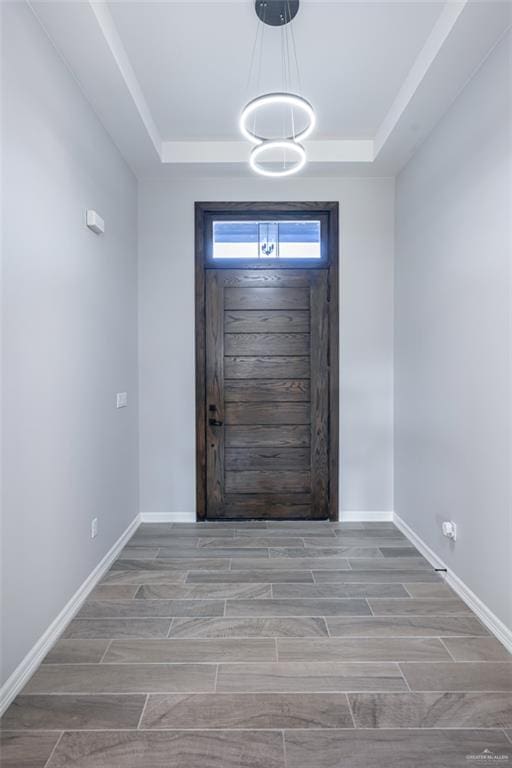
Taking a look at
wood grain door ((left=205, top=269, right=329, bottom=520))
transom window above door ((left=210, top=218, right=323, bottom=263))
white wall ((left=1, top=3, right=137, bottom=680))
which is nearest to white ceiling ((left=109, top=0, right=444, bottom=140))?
white wall ((left=1, top=3, right=137, bottom=680))

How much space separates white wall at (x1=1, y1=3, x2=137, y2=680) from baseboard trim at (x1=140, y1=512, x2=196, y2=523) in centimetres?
64

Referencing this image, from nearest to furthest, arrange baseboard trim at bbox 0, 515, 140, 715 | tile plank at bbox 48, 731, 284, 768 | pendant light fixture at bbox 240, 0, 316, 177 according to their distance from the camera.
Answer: tile plank at bbox 48, 731, 284, 768, baseboard trim at bbox 0, 515, 140, 715, pendant light fixture at bbox 240, 0, 316, 177

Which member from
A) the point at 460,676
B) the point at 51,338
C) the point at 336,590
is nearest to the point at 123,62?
the point at 51,338

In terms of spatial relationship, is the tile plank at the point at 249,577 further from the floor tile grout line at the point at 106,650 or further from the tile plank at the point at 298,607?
the floor tile grout line at the point at 106,650

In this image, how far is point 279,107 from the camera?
300 cm

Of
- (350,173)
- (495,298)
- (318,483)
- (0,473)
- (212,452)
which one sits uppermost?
(350,173)

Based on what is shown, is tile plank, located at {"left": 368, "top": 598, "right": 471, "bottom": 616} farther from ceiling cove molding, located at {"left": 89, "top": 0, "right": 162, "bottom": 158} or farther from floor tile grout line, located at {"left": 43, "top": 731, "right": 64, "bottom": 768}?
ceiling cove molding, located at {"left": 89, "top": 0, "right": 162, "bottom": 158}

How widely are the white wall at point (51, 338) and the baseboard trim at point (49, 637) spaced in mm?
40

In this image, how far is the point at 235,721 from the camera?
1663 mm

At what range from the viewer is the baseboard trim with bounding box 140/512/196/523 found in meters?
3.82

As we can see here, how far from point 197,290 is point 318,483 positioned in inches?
77.3

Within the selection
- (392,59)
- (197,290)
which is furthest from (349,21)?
(197,290)

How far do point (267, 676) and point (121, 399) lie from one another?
208 cm

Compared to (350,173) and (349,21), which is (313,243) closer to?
(350,173)
